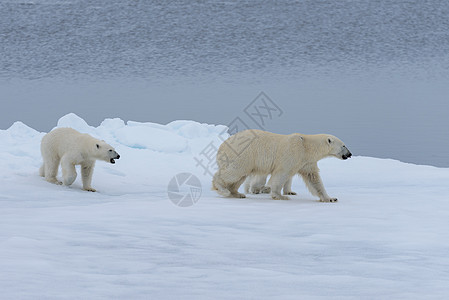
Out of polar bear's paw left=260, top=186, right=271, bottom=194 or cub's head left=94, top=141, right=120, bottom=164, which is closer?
polar bear's paw left=260, top=186, right=271, bottom=194

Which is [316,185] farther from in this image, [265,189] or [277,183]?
[265,189]

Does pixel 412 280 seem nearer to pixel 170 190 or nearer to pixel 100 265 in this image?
pixel 100 265

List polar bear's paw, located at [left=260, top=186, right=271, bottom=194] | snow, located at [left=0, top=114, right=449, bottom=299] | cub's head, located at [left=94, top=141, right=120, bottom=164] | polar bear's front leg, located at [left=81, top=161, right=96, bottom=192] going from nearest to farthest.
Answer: snow, located at [left=0, top=114, right=449, bottom=299]
polar bear's paw, located at [left=260, top=186, right=271, bottom=194]
cub's head, located at [left=94, top=141, right=120, bottom=164]
polar bear's front leg, located at [left=81, top=161, right=96, bottom=192]

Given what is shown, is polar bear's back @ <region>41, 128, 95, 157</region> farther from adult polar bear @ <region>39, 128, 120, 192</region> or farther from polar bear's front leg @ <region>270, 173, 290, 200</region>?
polar bear's front leg @ <region>270, 173, 290, 200</region>

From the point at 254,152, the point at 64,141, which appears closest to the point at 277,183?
the point at 254,152

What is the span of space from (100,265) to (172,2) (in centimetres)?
3987

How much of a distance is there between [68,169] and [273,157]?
277 cm

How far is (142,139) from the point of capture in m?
11.4

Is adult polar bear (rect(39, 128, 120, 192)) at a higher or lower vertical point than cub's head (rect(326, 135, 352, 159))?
lower

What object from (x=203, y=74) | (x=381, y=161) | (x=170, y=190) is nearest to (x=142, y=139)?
(x=170, y=190)

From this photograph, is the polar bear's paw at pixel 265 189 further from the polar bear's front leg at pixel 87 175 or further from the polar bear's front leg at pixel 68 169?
the polar bear's front leg at pixel 68 169

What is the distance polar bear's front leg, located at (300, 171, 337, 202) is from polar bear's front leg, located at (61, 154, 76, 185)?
2.99m

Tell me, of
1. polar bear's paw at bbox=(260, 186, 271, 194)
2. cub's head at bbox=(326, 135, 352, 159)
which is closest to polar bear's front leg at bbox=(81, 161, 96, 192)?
polar bear's paw at bbox=(260, 186, 271, 194)

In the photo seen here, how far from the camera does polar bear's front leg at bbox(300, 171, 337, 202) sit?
21.2ft
